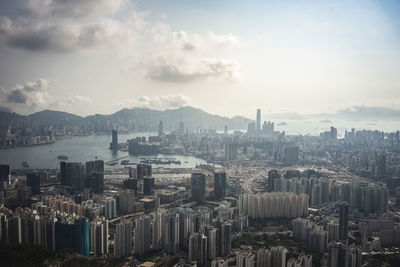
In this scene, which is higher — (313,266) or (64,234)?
(64,234)

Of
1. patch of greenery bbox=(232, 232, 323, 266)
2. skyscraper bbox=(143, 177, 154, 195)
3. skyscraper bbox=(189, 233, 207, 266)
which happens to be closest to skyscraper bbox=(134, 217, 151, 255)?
skyscraper bbox=(189, 233, 207, 266)

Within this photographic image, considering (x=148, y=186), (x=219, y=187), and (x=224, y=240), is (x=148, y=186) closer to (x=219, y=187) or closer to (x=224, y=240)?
(x=219, y=187)

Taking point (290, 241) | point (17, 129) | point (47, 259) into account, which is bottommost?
point (290, 241)

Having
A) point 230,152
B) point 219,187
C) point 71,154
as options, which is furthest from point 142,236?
point 230,152

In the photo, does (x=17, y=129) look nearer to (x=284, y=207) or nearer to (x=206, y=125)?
(x=284, y=207)

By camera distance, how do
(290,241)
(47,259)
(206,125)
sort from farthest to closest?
(206,125) → (290,241) → (47,259)

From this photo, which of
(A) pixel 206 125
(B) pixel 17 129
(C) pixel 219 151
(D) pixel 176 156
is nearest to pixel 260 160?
(C) pixel 219 151

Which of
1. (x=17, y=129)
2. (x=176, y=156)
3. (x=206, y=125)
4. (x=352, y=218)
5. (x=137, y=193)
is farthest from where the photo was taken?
Answer: (x=206, y=125)
